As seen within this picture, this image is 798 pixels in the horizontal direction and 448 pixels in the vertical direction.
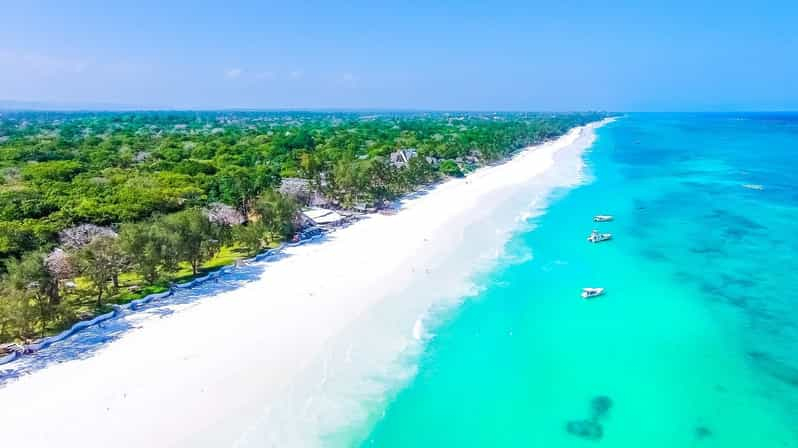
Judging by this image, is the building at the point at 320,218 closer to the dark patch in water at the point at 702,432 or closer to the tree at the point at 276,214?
the tree at the point at 276,214

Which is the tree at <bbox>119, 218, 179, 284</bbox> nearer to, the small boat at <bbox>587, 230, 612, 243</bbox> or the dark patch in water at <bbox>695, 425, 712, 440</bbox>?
the dark patch in water at <bbox>695, 425, 712, 440</bbox>

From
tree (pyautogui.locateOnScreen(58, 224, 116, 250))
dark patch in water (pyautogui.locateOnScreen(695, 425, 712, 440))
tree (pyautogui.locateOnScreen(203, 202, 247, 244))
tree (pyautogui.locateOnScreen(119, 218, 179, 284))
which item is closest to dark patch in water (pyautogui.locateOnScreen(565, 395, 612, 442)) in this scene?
dark patch in water (pyautogui.locateOnScreen(695, 425, 712, 440))

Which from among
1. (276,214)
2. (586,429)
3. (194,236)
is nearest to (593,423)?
(586,429)

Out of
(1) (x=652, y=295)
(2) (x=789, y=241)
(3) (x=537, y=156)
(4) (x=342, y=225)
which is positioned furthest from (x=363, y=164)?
(3) (x=537, y=156)

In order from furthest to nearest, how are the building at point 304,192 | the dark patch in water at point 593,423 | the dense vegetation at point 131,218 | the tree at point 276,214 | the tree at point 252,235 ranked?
1. the building at point 304,192
2. the tree at point 276,214
3. the tree at point 252,235
4. the dense vegetation at point 131,218
5. the dark patch in water at point 593,423

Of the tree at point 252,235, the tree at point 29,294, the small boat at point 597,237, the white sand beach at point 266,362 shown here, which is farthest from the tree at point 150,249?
the small boat at point 597,237

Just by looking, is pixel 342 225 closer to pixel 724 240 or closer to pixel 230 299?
pixel 230 299
